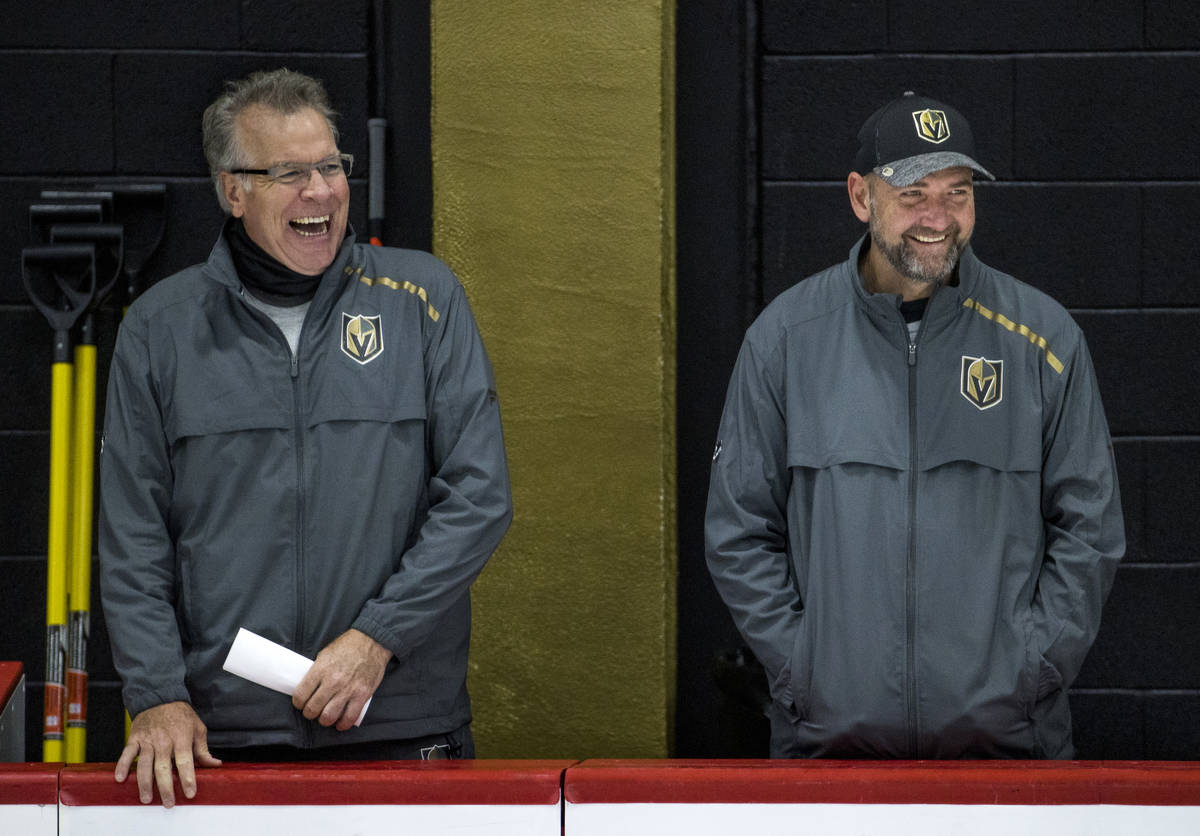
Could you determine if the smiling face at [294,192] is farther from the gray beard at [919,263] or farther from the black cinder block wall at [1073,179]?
the black cinder block wall at [1073,179]

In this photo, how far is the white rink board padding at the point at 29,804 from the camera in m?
1.70

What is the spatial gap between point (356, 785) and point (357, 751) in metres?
0.47

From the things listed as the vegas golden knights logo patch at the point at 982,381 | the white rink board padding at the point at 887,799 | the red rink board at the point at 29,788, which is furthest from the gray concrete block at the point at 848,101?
the red rink board at the point at 29,788

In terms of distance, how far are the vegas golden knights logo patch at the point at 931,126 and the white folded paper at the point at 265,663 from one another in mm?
1199

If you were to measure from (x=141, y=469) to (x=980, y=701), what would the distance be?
1.27 meters

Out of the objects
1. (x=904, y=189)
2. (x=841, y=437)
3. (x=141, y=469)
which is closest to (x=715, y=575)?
(x=841, y=437)

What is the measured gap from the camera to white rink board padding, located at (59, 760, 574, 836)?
1657 mm

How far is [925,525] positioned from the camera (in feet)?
6.70

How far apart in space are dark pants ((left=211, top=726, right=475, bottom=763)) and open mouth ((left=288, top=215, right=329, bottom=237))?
2.56 feet

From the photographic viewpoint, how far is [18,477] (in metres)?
3.36

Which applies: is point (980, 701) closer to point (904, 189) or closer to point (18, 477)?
point (904, 189)

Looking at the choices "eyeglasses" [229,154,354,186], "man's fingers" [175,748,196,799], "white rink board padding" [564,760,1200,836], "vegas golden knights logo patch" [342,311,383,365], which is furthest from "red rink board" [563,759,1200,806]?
"eyeglasses" [229,154,354,186]

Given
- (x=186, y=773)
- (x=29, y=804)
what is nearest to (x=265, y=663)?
(x=186, y=773)

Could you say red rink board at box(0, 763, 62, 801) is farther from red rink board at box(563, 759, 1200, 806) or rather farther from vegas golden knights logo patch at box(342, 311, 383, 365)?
vegas golden knights logo patch at box(342, 311, 383, 365)
